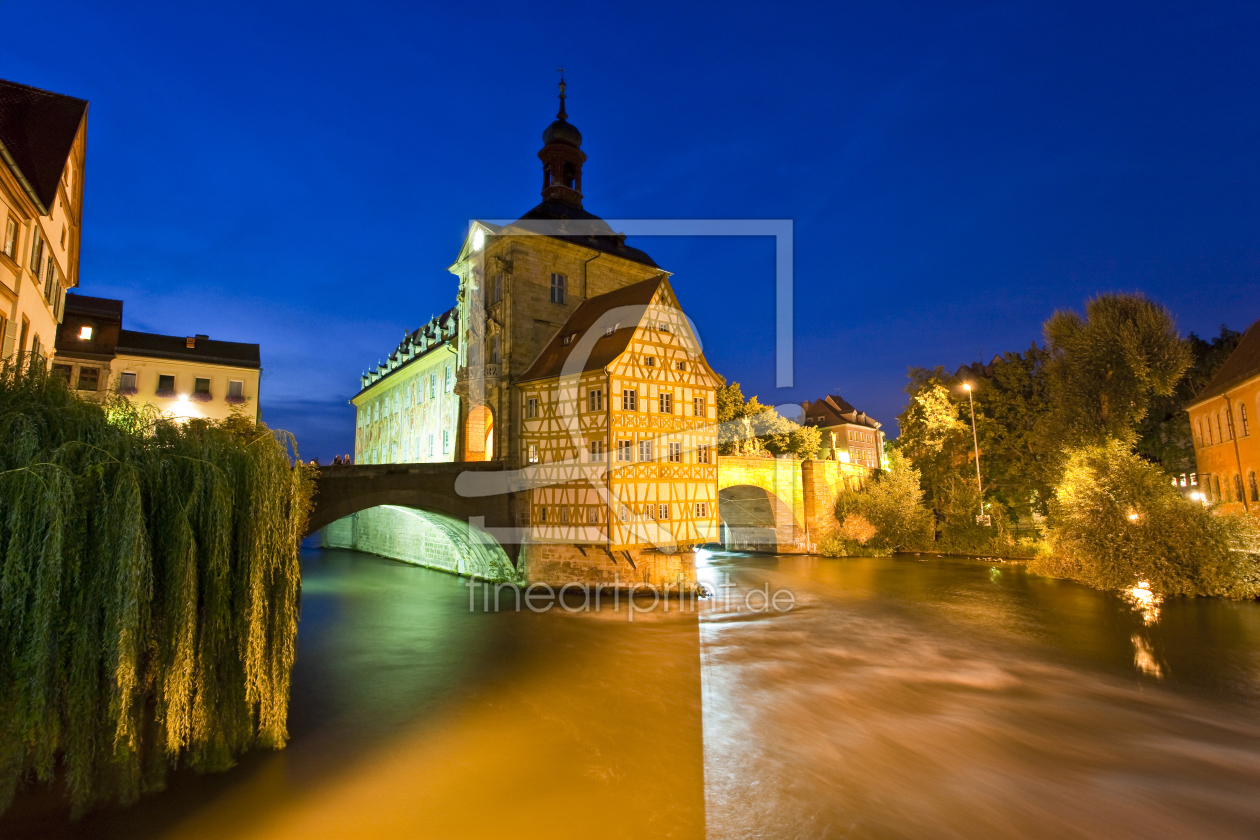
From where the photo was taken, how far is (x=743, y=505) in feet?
125

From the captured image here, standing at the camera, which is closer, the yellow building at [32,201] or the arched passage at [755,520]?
the yellow building at [32,201]

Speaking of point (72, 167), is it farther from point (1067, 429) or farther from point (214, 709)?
point (1067, 429)

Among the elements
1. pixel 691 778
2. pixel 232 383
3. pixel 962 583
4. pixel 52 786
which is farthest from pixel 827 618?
pixel 232 383

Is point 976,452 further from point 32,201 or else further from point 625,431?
point 32,201

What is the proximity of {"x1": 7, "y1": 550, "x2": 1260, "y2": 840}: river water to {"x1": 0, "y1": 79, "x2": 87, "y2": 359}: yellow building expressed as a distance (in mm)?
7804

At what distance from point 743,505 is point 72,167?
32649 millimetres

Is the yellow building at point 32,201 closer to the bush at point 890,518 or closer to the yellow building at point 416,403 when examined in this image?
the yellow building at point 416,403

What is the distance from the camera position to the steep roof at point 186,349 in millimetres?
28453

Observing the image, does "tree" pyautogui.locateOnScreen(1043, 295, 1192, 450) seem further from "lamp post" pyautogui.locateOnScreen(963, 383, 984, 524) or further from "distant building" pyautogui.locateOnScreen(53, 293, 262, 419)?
"distant building" pyautogui.locateOnScreen(53, 293, 262, 419)

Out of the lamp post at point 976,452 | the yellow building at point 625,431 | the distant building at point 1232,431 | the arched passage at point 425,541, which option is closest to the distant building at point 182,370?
the arched passage at point 425,541

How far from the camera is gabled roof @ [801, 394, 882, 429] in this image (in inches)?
2778

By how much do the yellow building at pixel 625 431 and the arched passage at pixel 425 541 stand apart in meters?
2.84

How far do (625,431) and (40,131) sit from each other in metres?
15.0

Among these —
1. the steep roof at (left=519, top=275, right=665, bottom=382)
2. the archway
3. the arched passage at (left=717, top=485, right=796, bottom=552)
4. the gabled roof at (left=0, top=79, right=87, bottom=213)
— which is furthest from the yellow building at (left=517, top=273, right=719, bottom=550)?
the arched passage at (left=717, top=485, right=796, bottom=552)
